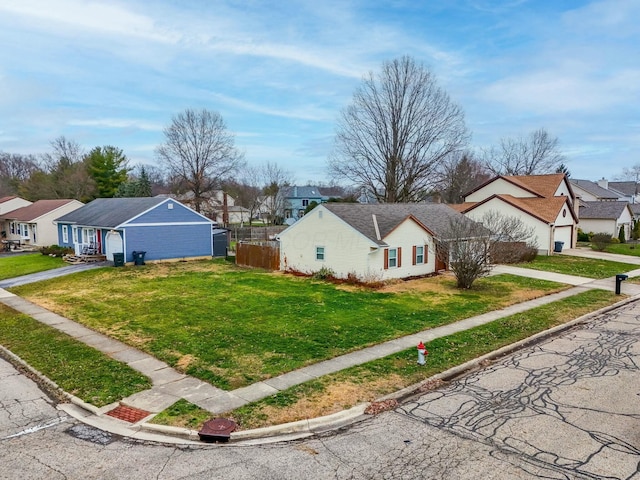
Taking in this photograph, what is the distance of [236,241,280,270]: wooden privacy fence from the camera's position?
26188 mm

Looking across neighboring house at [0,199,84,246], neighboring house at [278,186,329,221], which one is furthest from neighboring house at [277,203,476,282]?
neighboring house at [278,186,329,221]

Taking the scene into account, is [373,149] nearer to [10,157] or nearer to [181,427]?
[181,427]

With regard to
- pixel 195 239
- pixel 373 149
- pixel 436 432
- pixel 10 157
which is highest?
pixel 10 157

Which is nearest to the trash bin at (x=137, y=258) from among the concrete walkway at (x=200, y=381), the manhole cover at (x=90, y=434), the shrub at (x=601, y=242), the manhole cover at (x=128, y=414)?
the concrete walkway at (x=200, y=381)

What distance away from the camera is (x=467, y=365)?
10.4m

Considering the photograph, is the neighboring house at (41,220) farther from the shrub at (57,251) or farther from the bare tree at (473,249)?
the bare tree at (473,249)

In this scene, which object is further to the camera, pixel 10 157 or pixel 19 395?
pixel 10 157

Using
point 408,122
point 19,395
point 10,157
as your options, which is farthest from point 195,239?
point 10,157

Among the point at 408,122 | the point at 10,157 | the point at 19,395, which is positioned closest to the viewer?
the point at 19,395

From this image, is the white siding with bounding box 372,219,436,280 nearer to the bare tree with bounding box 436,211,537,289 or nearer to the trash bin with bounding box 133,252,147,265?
the bare tree with bounding box 436,211,537,289

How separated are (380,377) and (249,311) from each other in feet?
23.0

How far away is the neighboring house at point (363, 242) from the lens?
849 inches

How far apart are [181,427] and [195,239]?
2469 cm

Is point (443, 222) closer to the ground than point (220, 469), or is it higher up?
higher up
